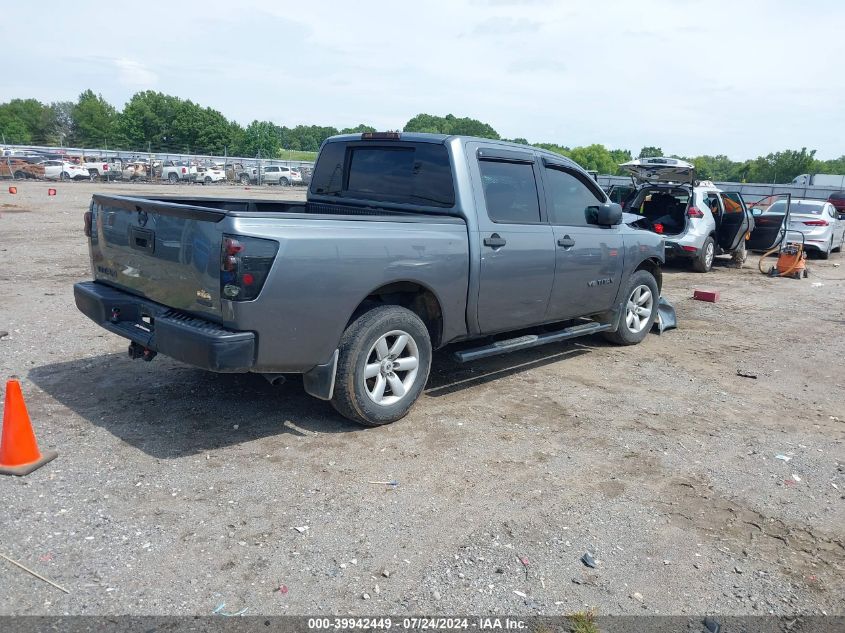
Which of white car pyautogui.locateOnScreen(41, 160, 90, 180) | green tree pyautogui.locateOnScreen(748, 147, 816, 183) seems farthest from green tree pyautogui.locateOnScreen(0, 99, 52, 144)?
green tree pyautogui.locateOnScreen(748, 147, 816, 183)

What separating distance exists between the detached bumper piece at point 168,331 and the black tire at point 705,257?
11316mm

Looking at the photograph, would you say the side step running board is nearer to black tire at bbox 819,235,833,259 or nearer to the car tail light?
the car tail light

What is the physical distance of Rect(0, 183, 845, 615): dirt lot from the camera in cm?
302

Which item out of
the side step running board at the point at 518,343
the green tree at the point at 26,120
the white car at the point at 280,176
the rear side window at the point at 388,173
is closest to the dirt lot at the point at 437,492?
the side step running board at the point at 518,343

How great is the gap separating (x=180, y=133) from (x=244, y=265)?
9907 cm

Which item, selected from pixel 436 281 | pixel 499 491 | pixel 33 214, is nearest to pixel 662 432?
pixel 499 491

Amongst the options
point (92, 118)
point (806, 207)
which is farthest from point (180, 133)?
point (806, 207)

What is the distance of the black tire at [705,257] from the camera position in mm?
13164

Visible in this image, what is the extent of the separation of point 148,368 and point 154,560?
116 inches

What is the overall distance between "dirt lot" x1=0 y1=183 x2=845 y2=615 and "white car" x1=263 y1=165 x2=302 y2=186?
45104 millimetres

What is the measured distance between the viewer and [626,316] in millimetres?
7188

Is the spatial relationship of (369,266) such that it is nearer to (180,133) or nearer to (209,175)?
(209,175)

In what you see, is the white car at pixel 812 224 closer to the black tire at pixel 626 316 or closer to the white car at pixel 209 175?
the black tire at pixel 626 316

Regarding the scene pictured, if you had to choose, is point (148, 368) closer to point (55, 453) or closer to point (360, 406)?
point (55, 453)
